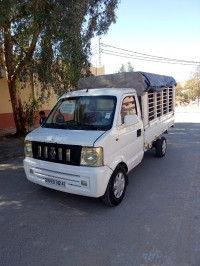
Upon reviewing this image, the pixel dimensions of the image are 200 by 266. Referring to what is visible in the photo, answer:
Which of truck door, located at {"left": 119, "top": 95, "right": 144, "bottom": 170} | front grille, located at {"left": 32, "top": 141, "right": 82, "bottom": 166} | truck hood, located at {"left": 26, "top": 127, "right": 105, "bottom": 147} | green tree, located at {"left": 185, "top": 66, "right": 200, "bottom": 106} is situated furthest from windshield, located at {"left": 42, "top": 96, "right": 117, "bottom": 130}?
green tree, located at {"left": 185, "top": 66, "right": 200, "bottom": 106}

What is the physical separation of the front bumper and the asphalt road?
1.52 ft

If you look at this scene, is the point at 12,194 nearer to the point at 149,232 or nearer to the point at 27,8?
the point at 149,232

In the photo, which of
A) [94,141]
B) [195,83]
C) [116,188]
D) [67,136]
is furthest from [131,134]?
[195,83]

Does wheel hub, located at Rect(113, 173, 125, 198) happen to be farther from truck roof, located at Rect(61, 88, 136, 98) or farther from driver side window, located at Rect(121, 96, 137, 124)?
truck roof, located at Rect(61, 88, 136, 98)

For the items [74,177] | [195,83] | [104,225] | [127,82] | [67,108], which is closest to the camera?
[104,225]

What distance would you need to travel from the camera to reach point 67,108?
15.1 feet

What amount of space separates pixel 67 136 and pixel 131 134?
137 cm

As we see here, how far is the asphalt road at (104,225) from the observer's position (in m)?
2.66

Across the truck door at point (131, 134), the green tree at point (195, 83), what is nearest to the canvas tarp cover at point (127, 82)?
the truck door at point (131, 134)

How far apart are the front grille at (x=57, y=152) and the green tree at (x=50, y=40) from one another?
5014mm

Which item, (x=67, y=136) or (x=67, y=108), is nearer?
(x=67, y=136)

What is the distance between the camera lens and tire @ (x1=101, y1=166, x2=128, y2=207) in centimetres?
370

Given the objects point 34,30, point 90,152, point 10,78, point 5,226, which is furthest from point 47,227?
point 10,78

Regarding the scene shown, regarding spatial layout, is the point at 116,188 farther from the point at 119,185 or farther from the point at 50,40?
the point at 50,40
